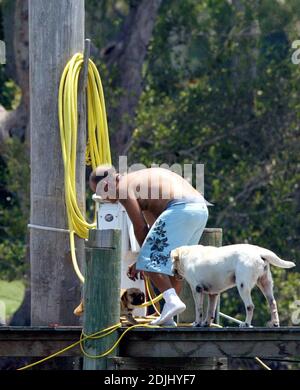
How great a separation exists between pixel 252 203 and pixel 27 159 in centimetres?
335

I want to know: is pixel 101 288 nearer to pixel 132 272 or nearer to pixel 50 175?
pixel 132 272

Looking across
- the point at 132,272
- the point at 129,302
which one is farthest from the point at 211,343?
the point at 132,272

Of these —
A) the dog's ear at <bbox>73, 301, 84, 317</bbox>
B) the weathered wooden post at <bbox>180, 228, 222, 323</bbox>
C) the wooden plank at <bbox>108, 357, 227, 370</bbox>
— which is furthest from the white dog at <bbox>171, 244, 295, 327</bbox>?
the weathered wooden post at <bbox>180, 228, 222, 323</bbox>

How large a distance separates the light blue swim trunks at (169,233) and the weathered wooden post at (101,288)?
1.76 ft

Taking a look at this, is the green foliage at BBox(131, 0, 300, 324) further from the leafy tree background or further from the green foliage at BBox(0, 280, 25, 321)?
the green foliage at BBox(0, 280, 25, 321)

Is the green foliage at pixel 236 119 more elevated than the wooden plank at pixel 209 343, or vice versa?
the green foliage at pixel 236 119

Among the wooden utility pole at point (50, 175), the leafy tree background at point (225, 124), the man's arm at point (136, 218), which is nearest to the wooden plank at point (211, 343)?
the man's arm at point (136, 218)

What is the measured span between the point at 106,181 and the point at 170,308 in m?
0.96

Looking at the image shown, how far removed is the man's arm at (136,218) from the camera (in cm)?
906

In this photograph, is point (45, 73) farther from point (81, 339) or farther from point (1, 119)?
point (1, 119)

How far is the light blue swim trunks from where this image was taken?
8.98m

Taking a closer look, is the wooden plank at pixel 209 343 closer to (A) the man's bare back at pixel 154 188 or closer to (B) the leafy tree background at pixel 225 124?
(A) the man's bare back at pixel 154 188

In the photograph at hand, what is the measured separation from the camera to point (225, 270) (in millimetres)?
8562
